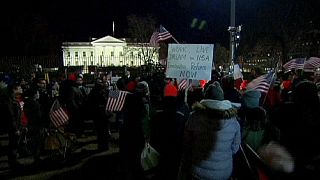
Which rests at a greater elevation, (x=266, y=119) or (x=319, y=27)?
(x=319, y=27)

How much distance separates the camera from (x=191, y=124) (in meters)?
5.23

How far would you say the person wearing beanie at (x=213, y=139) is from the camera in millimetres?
5035

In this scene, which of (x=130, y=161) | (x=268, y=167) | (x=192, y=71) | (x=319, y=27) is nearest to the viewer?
(x=268, y=167)

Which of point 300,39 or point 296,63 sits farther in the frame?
point 300,39

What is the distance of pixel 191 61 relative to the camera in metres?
9.30

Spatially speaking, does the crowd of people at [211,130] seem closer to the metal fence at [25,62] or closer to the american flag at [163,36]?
the american flag at [163,36]

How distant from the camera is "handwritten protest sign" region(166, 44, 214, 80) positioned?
30.0 ft

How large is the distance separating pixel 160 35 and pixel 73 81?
9.82ft

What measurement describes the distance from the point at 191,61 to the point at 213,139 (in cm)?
440

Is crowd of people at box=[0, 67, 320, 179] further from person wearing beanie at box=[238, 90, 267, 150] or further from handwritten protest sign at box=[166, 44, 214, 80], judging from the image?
Result: handwritten protest sign at box=[166, 44, 214, 80]

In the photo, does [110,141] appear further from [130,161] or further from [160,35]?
[130,161]

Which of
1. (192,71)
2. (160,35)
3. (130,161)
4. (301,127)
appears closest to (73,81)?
(160,35)

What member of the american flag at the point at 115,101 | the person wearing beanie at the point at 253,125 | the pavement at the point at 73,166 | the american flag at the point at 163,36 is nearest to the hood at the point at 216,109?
the person wearing beanie at the point at 253,125

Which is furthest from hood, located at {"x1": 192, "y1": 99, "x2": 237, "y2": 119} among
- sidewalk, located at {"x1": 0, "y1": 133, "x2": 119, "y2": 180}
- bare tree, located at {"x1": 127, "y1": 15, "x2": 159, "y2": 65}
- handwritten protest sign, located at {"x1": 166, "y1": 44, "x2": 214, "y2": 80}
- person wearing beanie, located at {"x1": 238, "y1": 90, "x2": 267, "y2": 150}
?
bare tree, located at {"x1": 127, "y1": 15, "x2": 159, "y2": 65}
